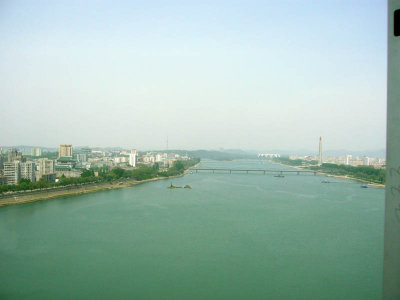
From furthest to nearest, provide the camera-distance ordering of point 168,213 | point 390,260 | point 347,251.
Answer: point 168,213 → point 347,251 → point 390,260

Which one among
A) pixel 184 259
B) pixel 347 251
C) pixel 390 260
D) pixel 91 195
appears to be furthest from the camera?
pixel 91 195

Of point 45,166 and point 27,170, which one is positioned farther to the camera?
point 45,166

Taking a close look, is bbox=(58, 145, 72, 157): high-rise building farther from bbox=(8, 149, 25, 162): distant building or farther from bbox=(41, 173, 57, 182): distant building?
bbox=(41, 173, 57, 182): distant building

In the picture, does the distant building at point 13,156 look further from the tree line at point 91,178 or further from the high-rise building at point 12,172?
the tree line at point 91,178

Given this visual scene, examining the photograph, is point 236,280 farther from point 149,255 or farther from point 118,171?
point 118,171

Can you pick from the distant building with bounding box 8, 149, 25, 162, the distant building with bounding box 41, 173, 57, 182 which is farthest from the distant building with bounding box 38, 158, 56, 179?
the distant building with bounding box 41, 173, 57, 182

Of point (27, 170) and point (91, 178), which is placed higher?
point (27, 170)

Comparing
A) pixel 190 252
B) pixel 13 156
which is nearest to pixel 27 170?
pixel 13 156

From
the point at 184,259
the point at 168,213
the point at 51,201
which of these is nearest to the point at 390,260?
the point at 184,259

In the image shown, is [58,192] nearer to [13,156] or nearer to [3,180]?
[3,180]

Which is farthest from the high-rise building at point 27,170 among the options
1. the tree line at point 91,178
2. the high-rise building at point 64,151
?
the high-rise building at point 64,151
